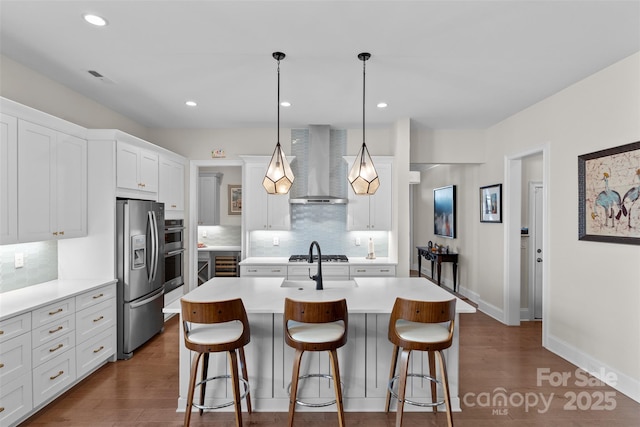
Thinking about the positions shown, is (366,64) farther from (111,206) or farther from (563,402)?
(563,402)

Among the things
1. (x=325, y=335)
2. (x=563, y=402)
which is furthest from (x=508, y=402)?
(x=325, y=335)

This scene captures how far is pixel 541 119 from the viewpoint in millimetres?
3914

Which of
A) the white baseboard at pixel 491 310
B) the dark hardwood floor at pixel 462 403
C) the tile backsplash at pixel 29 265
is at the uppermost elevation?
the tile backsplash at pixel 29 265

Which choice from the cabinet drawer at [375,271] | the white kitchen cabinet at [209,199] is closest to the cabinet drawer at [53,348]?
the cabinet drawer at [375,271]

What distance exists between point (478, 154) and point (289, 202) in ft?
9.83

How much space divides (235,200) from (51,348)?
4.69 meters

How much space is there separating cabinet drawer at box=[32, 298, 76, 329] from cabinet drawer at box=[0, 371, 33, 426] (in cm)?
35

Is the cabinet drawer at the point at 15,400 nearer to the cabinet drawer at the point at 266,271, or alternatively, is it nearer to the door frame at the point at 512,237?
the cabinet drawer at the point at 266,271

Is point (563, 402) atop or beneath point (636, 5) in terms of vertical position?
beneath

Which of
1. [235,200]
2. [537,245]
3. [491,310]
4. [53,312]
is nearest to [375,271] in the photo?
[491,310]

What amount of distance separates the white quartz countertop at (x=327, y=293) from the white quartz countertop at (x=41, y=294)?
3.18ft

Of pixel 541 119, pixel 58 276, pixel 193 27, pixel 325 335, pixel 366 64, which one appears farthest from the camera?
pixel 541 119

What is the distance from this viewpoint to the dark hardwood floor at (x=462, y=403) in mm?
2463

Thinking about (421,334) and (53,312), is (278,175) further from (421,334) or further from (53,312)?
(53,312)
